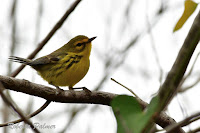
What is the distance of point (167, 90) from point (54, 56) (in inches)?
147

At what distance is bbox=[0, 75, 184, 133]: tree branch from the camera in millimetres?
2480

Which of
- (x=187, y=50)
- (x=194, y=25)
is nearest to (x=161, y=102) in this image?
(x=187, y=50)

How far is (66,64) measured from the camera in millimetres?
4352

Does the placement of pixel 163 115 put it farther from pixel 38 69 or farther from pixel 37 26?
pixel 37 26

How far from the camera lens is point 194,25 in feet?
4.86

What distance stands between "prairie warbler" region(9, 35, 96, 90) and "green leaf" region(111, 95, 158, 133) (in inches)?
114

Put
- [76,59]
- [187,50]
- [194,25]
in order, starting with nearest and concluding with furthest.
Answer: [187,50]
[194,25]
[76,59]

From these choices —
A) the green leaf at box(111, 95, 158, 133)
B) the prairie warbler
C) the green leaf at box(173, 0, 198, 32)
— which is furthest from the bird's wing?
the green leaf at box(111, 95, 158, 133)

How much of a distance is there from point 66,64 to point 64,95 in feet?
5.15

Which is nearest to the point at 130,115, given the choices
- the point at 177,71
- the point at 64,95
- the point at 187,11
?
the point at 177,71

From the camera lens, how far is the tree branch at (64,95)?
8.14 ft

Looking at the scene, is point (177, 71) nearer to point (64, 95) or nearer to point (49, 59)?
point (64, 95)

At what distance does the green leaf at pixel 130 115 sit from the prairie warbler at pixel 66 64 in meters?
2.89

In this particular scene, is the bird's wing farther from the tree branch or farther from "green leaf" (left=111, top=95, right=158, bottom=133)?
"green leaf" (left=111, top=95, right=158, bottom=133)
